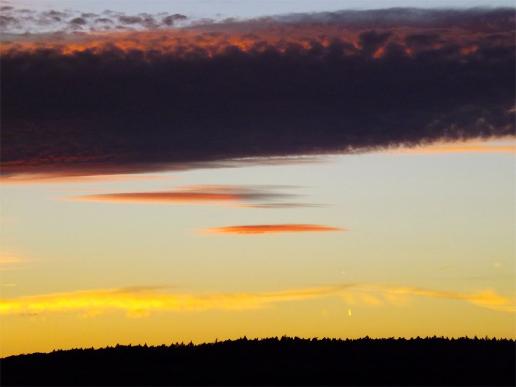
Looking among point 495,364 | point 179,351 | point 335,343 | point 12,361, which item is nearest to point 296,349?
point 335,343

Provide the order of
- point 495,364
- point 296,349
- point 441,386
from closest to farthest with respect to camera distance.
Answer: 1. point 441,386
2. point 495,364
3. point 296,349

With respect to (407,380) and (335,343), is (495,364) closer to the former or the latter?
(407,380)

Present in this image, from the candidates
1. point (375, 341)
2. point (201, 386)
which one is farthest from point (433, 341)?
point (201, 386)

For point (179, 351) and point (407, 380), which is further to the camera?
point (179, 351)

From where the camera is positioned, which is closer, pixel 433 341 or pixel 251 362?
pixel 251 362

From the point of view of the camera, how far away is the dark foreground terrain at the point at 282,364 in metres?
36.3

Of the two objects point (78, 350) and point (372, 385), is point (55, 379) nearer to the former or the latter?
point (78, 350)

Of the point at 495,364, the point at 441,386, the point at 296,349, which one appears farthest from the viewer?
the point at 296,349

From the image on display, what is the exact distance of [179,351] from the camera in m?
42.1

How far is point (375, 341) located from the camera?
4259cm

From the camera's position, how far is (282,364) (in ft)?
126

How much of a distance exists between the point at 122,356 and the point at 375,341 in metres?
9.04

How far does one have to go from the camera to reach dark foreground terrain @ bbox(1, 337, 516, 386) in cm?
3628

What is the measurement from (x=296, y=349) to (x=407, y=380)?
632 cm
